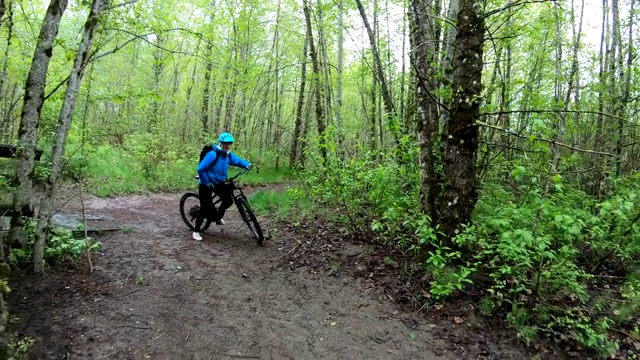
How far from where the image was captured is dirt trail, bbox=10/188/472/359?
11.2 feet

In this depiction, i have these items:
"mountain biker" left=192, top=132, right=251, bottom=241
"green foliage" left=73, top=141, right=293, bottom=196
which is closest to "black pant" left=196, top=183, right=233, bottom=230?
"mountain biker" left=192, top=132, right=251, bottom=241

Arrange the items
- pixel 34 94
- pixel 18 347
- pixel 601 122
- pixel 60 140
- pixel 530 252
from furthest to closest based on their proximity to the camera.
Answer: pixel 601 122 → pixel 60 140 → pixel 34 94 → pixel 530 252 → pixel 18 347

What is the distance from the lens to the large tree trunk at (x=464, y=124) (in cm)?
415

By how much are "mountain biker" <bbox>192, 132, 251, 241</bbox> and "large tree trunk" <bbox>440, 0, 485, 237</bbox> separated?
11.7 feet

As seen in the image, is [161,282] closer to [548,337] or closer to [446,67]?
[548,337]

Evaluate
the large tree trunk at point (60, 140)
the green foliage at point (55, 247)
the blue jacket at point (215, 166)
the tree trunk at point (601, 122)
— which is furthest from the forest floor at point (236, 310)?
the tree trunk at point (601, 122)

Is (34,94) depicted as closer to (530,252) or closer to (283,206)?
(283,206)

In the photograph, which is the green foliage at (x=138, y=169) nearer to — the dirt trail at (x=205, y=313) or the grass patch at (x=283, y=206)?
the grass patch at (x=283, y=206)

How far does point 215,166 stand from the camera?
20.9 ft

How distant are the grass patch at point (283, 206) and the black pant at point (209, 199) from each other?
1.17 m

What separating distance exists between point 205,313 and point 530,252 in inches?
146

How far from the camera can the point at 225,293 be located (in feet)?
15.0

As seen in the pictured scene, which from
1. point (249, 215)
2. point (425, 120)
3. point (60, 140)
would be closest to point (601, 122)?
point (425, 120)

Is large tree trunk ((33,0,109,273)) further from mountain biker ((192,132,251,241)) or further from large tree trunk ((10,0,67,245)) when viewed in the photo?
mountain biker ((192,132,251,241))
